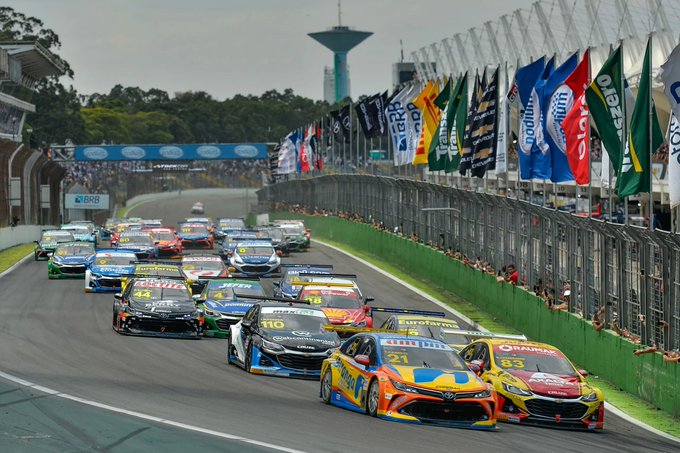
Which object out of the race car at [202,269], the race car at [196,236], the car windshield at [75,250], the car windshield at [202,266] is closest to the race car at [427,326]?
the race car at [202,269]

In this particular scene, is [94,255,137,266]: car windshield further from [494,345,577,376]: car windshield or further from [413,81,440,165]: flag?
[494,345,577,376]: car windshield

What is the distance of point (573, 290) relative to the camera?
91.7 ft

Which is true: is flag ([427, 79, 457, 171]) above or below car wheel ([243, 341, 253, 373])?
above

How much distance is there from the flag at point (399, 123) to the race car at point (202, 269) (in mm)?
12892

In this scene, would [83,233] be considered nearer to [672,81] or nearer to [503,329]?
[503,329]

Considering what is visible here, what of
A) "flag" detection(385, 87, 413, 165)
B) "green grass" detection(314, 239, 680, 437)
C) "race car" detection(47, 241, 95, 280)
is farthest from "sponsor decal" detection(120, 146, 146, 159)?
"race car" detection(47, 241, 95, 280)

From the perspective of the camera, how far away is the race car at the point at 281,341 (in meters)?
22.1

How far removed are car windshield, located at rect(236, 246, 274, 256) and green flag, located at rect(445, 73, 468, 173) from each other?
7186 millimetres

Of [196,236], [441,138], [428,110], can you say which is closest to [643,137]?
[441,138]

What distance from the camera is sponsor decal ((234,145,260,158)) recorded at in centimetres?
13662

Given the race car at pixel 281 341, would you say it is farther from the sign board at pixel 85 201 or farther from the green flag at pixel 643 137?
the sign board at pixel 85 201

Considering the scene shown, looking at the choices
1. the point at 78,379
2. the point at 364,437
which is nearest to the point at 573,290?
the point at 78,379

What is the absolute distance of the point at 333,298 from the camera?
2942cm

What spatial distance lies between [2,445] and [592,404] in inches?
341
